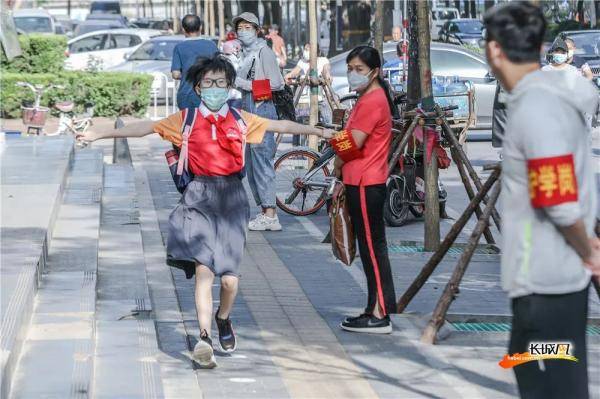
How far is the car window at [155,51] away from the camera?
3234cm

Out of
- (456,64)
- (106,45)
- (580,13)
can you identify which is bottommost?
(456,64)

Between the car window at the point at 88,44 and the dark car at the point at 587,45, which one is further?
the car window at the point at 88,44

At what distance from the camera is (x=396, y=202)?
11938mm

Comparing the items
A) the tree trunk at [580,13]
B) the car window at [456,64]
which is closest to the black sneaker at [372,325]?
the car window at [456,64]

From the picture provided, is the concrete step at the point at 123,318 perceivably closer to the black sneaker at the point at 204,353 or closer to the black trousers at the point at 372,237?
the black sneaker at the point at 204,353

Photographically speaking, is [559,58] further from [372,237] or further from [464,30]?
[464,30]

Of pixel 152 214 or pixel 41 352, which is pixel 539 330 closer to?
pixel 41 352

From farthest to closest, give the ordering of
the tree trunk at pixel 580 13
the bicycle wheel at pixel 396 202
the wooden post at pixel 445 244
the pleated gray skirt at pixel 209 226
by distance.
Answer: the tree trunk at pixel 580 13 < the bicycle wheel at pixel 396 202 < the wooden post at pixel 445 244 < the pleated gray skirt at pixel 209 226

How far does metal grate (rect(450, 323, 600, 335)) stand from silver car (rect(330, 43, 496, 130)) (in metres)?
13.3

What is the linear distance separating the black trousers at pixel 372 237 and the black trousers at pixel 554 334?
11.6 feet

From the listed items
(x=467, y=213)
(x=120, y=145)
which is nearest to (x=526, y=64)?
(x=467, y=213)

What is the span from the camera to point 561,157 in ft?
12.4

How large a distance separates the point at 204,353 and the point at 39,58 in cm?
1966

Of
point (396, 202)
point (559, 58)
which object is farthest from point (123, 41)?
point (396, 202)
